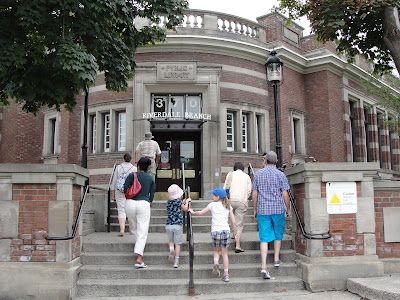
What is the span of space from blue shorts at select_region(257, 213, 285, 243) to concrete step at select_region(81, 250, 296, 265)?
600 mm

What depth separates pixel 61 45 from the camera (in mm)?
6594

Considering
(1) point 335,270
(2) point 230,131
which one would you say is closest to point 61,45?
(1) point 335,270

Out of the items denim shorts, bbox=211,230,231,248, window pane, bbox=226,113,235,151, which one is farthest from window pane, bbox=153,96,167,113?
denim shorts, bbox=211,230,231,248

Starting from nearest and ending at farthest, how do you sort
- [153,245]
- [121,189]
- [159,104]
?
[153,245], [121,189], [159,104]

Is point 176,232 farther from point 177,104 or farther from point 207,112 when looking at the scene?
point 177,104

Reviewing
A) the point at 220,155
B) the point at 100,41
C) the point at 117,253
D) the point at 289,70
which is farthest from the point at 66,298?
the point at 289,70

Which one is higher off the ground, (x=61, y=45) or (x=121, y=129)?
(x=61, y=45)

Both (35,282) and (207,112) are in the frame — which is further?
(207,112)

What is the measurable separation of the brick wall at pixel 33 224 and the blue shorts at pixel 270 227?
11.0 feet

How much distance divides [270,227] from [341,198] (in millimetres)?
1335

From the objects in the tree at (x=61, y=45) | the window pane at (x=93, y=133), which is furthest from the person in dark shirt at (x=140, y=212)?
the window pane at (x=93, y=133)

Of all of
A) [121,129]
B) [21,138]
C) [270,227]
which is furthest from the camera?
[21,138]

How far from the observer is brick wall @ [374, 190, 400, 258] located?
6582mm

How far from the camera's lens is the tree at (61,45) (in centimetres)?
653
